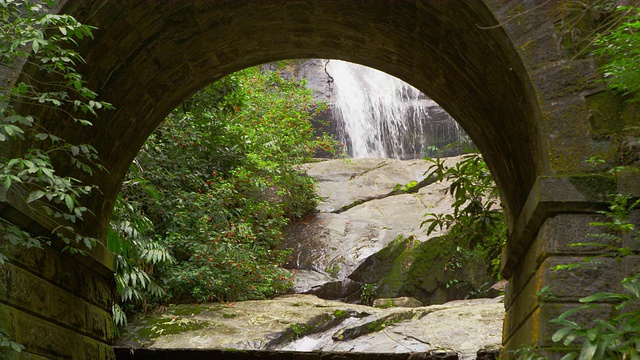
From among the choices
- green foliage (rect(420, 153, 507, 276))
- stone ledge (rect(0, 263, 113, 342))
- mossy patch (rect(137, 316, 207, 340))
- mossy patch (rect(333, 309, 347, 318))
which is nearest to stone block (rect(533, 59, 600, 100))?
green foliage (rect(420, 153, 507, 276))

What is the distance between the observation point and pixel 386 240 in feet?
50.9

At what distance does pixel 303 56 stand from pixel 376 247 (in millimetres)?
8992

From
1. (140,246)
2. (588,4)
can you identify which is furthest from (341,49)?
(140,246)

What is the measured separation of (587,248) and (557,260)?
0.18 metres

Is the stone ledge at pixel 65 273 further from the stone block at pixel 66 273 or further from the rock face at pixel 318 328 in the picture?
the rock face at pixel 318 328

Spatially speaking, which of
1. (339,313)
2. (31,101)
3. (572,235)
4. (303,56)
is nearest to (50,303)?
(31,101)

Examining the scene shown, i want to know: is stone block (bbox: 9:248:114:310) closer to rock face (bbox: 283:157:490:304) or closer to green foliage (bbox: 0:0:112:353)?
green foliage (bbox: 0:0:112:353)

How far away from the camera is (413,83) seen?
22.3ft

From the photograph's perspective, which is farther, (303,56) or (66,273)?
(303,56)

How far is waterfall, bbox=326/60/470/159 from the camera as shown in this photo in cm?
2367

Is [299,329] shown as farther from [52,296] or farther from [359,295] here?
[52,296]

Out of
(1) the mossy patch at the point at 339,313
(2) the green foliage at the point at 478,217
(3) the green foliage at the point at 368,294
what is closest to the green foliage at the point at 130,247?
(1) the mossy patch at the point at 339,313

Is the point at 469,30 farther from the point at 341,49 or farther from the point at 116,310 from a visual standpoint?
the point at 116,310

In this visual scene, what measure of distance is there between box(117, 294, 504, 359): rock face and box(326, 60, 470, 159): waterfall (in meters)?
12.8
